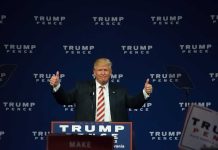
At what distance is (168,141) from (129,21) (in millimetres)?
1473

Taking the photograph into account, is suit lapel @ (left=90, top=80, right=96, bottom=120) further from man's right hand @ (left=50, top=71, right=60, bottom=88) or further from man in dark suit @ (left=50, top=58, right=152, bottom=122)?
man's right hand @ (left=50, top=71, right=60, bottom=88)

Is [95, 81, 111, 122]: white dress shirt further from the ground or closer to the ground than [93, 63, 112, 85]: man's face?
closer to the ground

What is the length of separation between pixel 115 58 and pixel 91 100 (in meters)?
2.33

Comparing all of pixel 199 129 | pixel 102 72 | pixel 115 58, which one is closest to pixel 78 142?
pixel 199 129

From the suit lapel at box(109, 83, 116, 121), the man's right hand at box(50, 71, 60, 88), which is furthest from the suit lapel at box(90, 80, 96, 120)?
the man's right hand at box(50, 71, 60, 88)

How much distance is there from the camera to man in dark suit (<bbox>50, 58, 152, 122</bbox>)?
4879 mm

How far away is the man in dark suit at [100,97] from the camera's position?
488cm

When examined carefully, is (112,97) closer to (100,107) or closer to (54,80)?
(100,107)

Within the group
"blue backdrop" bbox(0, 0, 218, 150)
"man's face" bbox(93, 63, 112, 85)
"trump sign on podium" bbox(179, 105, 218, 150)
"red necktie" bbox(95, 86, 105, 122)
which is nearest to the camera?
"trump sign on podium" bbox(179, 105, 218, 150)

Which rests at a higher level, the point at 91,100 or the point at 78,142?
the point at 91,100

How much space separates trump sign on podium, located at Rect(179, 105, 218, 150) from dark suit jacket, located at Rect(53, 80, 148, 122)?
1.68 m

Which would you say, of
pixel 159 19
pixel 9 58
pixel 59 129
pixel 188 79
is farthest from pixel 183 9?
pixel 59 129

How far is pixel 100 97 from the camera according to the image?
4941 millimetres

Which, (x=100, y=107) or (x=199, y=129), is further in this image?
(x=100, y=107)
